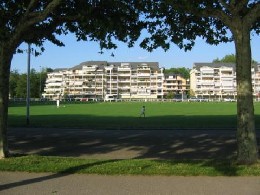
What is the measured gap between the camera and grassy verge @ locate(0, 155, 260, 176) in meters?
10.2

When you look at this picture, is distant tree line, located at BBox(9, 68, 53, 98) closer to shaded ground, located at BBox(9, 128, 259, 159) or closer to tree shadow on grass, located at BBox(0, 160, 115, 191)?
shaded ground, located at BBox(9, 128, 259, 159)

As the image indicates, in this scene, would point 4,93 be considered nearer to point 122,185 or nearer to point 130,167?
point 130,167

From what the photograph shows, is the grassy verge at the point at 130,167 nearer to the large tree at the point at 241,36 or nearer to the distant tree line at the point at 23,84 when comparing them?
the large tree at the point at 241,36

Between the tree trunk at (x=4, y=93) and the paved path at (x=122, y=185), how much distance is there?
2.45 metres

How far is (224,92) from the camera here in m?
192

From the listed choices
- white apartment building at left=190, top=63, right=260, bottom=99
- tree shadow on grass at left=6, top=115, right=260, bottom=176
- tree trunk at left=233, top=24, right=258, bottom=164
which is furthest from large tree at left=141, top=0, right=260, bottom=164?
white apartment building at left=190, top=63, right=260, bottom=99

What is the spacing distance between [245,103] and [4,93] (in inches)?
241

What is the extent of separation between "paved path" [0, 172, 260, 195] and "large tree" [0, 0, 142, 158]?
10.4ft

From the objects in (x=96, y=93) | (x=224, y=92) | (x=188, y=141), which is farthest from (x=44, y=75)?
(x=188, y=141)

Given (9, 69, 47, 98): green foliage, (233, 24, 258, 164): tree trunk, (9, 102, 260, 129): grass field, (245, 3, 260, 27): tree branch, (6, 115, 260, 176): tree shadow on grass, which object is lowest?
(6, 115, 260, 176): tree shadow on grass

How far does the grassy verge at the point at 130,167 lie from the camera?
10234 millimetres

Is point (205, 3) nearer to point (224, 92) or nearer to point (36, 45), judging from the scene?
point (36, 45)

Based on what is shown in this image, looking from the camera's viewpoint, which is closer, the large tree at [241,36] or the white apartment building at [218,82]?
the large tree at [241,36]

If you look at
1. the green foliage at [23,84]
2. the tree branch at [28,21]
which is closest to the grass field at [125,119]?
the tree branch at [28,21]
